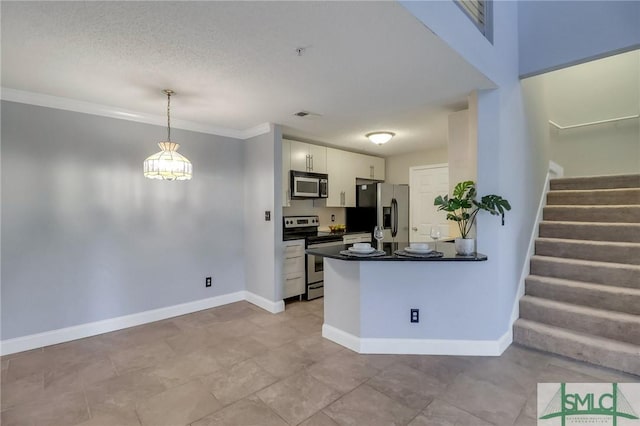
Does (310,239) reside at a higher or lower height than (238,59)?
lower

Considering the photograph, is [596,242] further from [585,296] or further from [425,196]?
[425,196]

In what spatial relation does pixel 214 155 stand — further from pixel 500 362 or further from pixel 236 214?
pixel 500 362

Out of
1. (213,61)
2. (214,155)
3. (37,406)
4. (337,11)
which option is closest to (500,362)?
(337,11)

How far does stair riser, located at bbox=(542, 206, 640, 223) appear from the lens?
10.6ft

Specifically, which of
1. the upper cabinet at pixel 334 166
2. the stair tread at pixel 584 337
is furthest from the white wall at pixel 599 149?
the stair tread at pixel 584 337

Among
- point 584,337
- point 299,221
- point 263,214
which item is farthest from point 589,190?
point 263,214

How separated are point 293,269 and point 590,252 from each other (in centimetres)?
331

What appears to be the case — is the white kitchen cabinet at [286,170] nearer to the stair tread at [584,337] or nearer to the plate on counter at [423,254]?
the plate on counter at [423,254]

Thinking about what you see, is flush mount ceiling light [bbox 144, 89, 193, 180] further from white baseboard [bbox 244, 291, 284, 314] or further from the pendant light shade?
white baseboard [bbox 244, 291, 284, 314]

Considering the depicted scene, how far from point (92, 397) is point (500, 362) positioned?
3076 millimetres

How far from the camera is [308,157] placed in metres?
4.48

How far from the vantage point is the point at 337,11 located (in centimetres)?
155

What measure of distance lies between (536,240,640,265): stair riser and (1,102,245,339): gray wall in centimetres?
385

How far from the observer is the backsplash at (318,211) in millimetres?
4750
